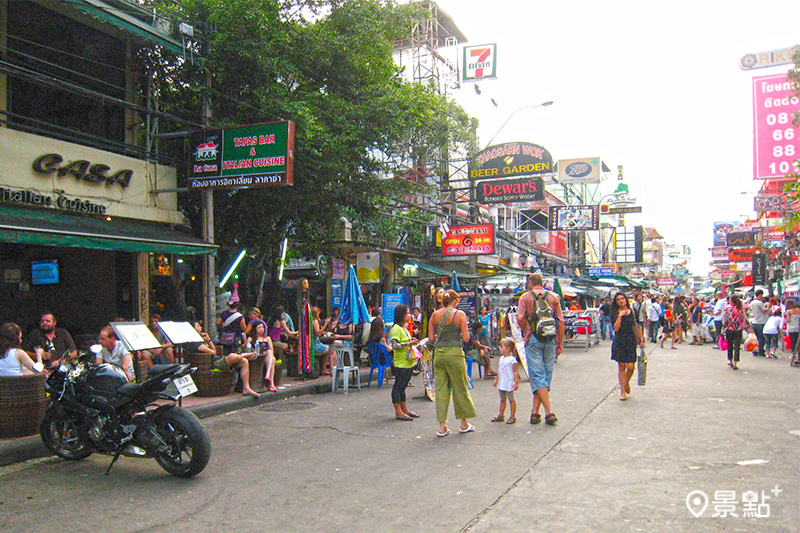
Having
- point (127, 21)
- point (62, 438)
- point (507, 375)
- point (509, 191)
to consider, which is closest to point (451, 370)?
point (507, 375)

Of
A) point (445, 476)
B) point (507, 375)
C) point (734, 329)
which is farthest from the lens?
point (734, 329)

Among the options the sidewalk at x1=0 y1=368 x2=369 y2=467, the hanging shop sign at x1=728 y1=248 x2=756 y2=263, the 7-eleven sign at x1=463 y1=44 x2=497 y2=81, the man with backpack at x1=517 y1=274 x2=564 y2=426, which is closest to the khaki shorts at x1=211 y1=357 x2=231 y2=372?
the sidewalk at x1=0 y1=368 x2=369 y2=467

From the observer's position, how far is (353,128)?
15.0 meters

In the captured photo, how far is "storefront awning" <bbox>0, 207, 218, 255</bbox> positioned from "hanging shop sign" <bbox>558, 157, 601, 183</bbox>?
3510 cm

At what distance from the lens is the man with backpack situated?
8.24m

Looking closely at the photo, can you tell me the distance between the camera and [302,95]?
15156 millimetres

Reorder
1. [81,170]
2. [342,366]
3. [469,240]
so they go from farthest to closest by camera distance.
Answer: [469,240], [342,366], [81,170]

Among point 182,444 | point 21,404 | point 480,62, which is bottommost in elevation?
point 182,444

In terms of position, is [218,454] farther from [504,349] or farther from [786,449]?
[786,449]

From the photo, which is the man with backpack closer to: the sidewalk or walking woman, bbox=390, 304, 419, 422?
walking woman, bbox=390, 304, 419, 422

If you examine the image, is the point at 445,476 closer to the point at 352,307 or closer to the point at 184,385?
the point at 184,385

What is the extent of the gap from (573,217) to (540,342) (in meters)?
27.3

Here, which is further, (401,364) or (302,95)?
(302,95)

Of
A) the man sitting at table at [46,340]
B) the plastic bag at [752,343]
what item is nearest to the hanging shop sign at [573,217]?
the plastic bag at [752,343]
